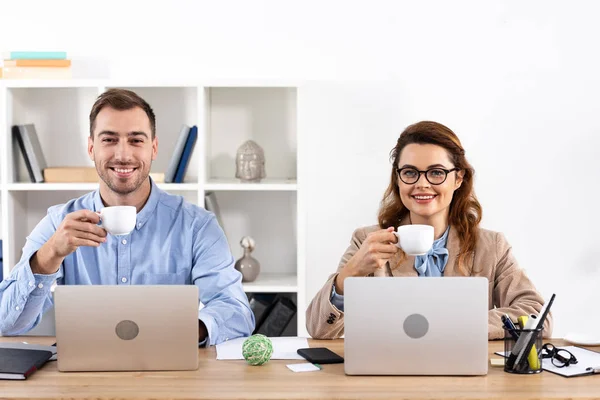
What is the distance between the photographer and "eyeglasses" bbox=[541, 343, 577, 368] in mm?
1829

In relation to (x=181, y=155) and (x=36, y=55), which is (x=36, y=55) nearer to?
(x=36, y=55)

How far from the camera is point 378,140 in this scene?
150 inches

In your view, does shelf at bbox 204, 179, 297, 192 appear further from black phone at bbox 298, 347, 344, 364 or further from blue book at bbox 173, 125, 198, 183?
black phone at bbox 298, 347, 344, 364

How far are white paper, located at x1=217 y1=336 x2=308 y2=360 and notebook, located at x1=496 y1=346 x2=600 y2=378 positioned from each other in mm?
524

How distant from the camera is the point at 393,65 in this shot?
3777 mm

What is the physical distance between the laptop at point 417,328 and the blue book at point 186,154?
6.66 ft

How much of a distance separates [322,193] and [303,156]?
0.32 metres

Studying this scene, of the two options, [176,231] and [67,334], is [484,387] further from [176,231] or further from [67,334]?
[176,231]

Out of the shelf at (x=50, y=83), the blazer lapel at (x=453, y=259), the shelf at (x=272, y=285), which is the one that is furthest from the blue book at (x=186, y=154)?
the blazer lapel at (x=453, y=259)

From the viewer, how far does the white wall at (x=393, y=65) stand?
3.77 metres

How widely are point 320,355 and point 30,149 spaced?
2292 millimetres

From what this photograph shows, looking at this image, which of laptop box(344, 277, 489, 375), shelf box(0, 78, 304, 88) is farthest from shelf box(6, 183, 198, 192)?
laptop box(344, 277, 489, 375)

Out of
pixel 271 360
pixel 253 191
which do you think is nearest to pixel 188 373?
pixel 271 360

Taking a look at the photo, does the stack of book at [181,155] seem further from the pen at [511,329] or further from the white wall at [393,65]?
the pen at [511,329]
